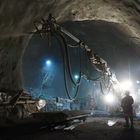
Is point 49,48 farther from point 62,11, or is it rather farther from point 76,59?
point 76,59

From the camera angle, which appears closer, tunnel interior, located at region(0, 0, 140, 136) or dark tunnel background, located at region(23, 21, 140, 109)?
tunnel interior, located at region(0, 0, 140, 136)

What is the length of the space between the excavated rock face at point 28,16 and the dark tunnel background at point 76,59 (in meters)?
9.64

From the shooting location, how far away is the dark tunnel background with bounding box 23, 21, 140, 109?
86.2ft

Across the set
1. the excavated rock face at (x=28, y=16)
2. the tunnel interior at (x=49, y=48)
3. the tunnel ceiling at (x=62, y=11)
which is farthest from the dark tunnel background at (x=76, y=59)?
the excavated rock face at (x=28, y=16)

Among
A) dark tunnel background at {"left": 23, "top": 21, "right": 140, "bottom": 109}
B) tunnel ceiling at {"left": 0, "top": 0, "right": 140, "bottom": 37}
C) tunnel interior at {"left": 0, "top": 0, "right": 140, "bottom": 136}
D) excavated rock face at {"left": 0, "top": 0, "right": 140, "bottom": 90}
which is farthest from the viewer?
dark tunnel background at {"left": 23, "top": 21, "right": 140, "bottom": 109}

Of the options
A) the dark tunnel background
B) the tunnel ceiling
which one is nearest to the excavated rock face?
the tunnel ceiling

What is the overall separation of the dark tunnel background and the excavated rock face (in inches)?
379

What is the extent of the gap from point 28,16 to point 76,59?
25483mm

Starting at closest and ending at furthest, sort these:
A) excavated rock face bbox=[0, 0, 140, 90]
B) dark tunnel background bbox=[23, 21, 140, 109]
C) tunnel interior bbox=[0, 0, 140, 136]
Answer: tunnel interior bbox=[0, 0, 140, 136] → excavated rock face bbox=[0, 0, 140, 90] → dark tunnel background bbox=[23, 21, 140, 109]

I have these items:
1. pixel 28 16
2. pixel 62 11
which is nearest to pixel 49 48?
pixel 28 16

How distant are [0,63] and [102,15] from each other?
5351mm

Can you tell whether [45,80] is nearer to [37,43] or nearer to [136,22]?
[37,43]

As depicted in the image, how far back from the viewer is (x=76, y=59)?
35.5 m

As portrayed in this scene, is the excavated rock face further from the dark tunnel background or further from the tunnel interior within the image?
the dark tunnel background
